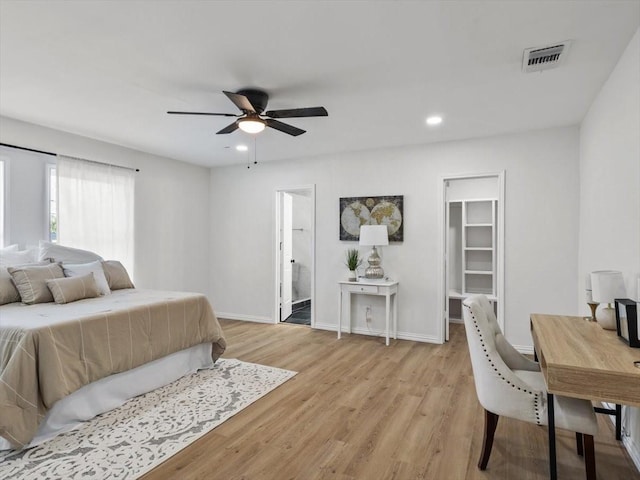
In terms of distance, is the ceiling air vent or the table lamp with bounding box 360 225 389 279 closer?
the ceiling air vent

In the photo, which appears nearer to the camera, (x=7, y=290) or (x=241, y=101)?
(x=241, y=101)

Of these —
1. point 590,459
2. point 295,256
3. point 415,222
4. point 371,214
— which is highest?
point 371,214

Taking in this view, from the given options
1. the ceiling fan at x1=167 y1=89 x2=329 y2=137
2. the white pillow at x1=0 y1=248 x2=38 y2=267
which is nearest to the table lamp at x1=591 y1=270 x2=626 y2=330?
the ceiling fan at x1=167 y1=89 x2=329 y2=137

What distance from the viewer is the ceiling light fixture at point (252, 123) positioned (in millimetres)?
3046

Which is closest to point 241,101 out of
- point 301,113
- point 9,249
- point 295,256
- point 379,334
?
point 301,113

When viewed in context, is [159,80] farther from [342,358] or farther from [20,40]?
[342,358]

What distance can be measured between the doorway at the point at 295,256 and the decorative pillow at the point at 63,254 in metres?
2.57

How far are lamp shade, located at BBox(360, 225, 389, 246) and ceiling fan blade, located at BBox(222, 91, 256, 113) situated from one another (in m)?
2.32

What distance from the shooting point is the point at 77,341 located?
2588 millimetres

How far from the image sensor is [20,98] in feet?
10.7

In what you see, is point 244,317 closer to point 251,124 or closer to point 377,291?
point 377,291

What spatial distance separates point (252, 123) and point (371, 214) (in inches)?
95.4

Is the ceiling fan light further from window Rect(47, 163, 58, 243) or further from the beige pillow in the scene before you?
window Rect(47, 163, 58, 243)

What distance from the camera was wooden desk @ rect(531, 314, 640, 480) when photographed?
146 centimetres
